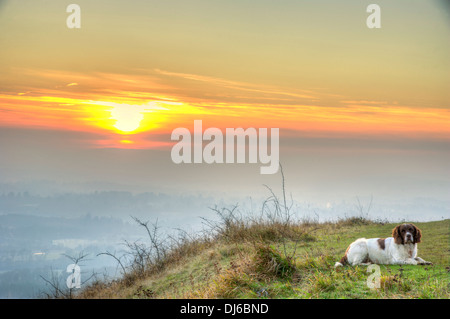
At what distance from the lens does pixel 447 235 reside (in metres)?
12.8

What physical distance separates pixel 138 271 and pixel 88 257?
1.32 meters

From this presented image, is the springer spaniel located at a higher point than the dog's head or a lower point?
lower

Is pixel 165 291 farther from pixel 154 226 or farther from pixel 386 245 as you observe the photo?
pixel 386 245

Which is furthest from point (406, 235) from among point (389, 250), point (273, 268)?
point (273, 268)

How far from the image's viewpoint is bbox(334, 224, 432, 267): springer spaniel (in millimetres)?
9633

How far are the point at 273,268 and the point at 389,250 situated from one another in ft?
8.65

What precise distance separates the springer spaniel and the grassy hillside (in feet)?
0.94

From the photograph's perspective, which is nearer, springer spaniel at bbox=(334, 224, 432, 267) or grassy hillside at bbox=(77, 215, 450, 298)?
grassy hillside at bbox=(77, 215, 450, 298)

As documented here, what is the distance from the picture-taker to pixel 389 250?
9.93 m

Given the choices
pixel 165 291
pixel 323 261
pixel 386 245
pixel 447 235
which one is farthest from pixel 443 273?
pixel 165 291

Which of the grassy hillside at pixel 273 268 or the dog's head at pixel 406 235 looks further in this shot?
the dog's head at pixel 406 235

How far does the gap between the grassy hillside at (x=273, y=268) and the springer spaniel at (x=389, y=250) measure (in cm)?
29

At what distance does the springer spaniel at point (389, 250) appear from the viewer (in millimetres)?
9633

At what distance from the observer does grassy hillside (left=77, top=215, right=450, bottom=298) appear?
7.98 m
